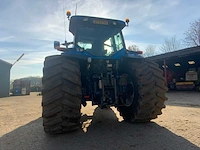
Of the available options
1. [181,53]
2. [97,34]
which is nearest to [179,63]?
[181,53]

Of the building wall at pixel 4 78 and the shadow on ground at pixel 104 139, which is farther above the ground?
the building wall at pixel 4 78

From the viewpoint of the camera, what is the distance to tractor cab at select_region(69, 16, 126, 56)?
4.21 meters

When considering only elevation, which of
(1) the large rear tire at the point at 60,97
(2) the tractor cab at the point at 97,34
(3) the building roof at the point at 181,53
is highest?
(3) the building roof at the point at 181,53

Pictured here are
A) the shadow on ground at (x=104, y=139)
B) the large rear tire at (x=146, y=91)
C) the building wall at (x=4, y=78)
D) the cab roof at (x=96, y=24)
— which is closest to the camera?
the shadow on ground at (x=104, y=139)

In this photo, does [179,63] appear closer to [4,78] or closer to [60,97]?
[60,97]

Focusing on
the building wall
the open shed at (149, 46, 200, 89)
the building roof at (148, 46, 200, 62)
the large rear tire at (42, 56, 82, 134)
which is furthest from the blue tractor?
the building wall

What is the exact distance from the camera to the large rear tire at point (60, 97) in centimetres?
321

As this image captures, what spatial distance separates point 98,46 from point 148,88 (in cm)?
173

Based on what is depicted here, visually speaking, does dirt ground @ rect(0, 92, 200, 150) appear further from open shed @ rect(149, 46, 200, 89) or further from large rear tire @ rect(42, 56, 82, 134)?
open shed @ rect(149, 46, 200, 89)

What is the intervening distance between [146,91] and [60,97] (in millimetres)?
1864

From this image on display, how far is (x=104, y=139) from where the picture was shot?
3.37m

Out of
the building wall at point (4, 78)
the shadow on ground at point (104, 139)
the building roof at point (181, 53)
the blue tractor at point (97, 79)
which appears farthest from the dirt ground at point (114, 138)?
the building wall at point (4, 78)

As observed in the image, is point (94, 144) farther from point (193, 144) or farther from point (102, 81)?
point (193, 144)

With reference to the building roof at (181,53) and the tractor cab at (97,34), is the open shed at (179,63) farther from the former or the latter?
the tractor cab at (97,34)
